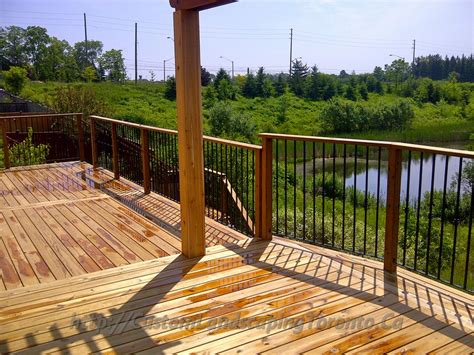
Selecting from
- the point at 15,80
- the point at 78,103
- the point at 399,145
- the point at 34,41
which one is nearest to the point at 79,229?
the point at 399,145

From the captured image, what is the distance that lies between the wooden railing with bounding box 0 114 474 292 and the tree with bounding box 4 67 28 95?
12.3 metres

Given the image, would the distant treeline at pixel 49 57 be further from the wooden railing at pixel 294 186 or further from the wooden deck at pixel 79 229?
the wooden deck at pixel 79 229

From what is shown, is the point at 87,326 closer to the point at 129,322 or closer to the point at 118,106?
the point at 129,322

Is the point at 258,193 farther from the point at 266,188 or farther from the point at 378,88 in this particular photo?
the point at 378,88

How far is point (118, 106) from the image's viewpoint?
2722 cm

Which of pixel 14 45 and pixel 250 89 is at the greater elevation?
pixel 14 45

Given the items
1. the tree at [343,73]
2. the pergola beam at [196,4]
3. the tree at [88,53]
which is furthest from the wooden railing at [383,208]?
the tree at [343,73]

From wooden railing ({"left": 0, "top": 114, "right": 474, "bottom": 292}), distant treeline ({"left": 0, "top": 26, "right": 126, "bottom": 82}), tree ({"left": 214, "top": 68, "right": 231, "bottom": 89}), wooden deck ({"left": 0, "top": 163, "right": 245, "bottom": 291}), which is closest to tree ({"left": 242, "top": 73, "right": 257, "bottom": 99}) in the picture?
tree ({"left": 214, "top": 68, "right": 231, "bottom": 89})

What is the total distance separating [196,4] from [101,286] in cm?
210

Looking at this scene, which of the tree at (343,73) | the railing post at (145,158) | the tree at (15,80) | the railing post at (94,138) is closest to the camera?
the railing post at (145,158)

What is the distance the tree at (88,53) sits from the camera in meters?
48.1

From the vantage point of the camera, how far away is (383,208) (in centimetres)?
1314

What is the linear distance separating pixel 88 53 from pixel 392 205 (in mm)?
53652

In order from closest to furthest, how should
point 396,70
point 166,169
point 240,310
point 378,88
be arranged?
point 240,310
point 166,169
point 378,88
point 396,70
